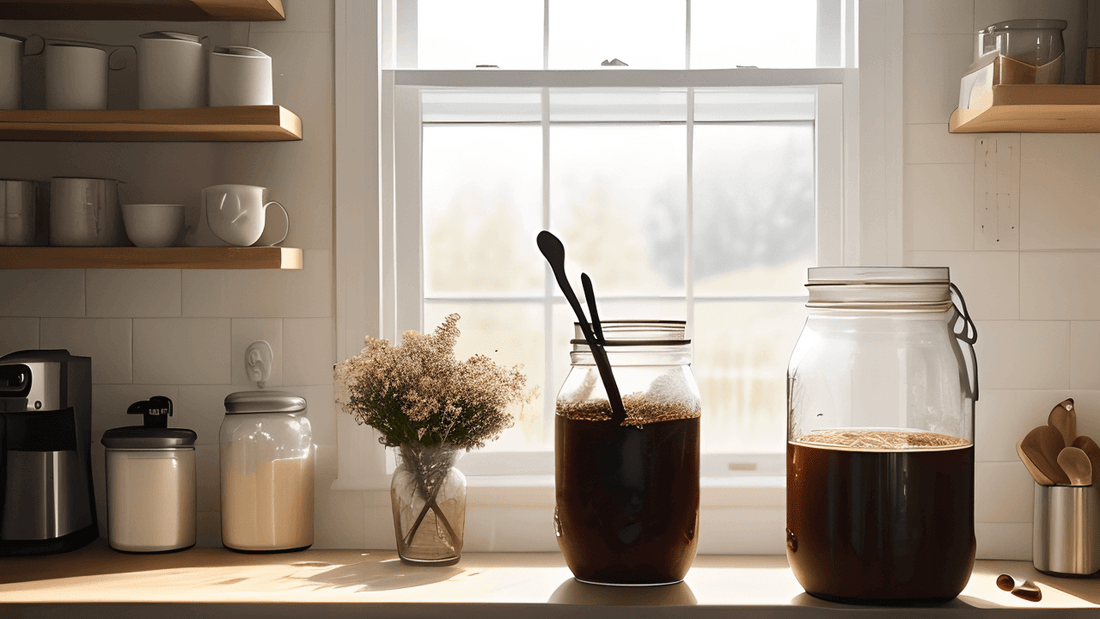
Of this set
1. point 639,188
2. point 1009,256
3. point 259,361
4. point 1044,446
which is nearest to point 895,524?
point 1044,446

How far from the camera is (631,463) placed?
138cm

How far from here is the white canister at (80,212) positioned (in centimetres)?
159

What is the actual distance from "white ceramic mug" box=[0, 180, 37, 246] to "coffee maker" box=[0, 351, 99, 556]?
219 mm

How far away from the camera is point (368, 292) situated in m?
1.74

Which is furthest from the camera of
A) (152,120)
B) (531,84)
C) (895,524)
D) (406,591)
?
(531,84)

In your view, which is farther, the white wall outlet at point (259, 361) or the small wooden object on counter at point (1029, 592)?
the white wall outlet at point (259, 361)

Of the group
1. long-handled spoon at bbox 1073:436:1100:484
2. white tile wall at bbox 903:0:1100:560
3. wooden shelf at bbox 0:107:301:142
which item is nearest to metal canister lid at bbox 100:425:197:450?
wooden shelf at bbox 0:107:301:142

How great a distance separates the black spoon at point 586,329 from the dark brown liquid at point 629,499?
4cm

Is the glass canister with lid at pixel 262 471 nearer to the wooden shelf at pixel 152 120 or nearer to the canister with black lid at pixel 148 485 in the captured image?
the canister with black lid at pixel 148 485

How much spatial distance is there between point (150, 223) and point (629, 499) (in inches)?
40.1

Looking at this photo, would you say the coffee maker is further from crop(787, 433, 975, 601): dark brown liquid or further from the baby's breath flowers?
crop(787, 433, 975, 601): dark brown liquid

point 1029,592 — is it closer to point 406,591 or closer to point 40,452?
point 406,591

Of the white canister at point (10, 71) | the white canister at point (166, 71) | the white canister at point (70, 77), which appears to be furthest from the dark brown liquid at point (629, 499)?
the white canister at point (10, 71)

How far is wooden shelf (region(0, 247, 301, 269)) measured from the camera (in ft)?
5.09
